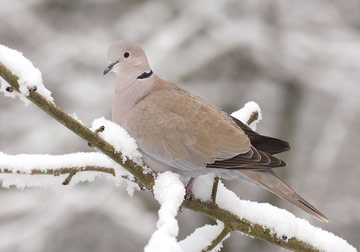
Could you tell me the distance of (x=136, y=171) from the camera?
1734 millimetres

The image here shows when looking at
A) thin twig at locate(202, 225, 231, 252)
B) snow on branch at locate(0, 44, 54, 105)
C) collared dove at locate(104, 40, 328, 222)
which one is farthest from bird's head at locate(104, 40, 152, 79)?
snow on branch at locate(0, 44, 54, 105)

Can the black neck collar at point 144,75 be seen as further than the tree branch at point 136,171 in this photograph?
Yes

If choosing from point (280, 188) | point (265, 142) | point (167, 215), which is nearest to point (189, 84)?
point (265, 142)

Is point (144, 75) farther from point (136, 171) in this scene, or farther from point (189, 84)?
point (189, 84)

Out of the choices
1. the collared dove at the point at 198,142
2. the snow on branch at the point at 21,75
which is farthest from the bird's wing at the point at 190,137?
the snow on branch at the point at 21,75

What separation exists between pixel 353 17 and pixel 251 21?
120cm

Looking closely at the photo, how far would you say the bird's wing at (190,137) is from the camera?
2242 millimetres

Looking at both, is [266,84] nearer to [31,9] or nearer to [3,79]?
[31,9]

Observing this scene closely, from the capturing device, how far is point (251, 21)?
6379 millimetres

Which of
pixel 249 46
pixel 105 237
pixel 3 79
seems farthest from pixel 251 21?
pixel 3 79

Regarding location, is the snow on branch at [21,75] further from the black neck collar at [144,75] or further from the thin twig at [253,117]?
the black neck collar at [144,75]

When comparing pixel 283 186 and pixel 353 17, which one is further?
pixel 353 17

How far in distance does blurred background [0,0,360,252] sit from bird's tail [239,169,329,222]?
3.24 metres

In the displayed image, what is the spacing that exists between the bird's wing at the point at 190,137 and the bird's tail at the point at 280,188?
0.26 ft
